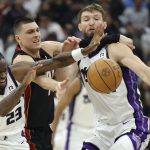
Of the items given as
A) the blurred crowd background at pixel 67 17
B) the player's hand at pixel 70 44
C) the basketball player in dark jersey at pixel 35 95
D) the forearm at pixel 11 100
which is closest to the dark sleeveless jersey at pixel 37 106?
the basketball player in dark jersey at pixel 35 95

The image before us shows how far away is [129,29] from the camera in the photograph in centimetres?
1441

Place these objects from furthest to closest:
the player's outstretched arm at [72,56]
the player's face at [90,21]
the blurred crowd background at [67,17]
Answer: the blurred crowd background at [67,17]
the player's face at [90,21]
the player's outstretched arm at [72,56]

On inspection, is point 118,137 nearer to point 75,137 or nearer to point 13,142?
point 13,142

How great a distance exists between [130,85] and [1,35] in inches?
317

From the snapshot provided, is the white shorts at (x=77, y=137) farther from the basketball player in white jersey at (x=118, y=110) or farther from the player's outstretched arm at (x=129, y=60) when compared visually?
the player's outstretched arm at (x=129, y=60)

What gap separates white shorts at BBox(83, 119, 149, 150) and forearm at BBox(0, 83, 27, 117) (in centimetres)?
118

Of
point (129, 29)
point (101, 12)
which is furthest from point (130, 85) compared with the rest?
point (129, 29)

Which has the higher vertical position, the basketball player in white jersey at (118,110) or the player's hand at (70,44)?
the player's hand at (70,44)

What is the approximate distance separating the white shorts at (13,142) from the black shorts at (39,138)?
48 centimetres

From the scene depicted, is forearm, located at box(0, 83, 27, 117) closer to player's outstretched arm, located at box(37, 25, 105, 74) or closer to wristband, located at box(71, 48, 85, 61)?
player's outstretched arm, located at box(37, 25, 105, 74)

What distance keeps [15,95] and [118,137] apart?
4.44ft

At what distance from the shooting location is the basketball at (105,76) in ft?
22.0

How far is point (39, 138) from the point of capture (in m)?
7.55

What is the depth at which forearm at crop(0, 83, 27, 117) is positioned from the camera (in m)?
6.39
